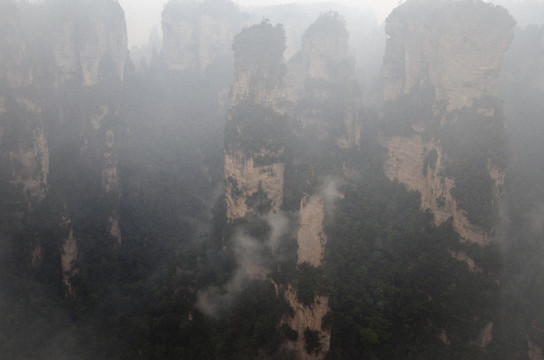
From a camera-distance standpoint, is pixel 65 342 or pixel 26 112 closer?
pixel 65 342

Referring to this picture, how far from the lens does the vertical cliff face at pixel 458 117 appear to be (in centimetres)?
2023

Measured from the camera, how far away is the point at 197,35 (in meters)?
51.3

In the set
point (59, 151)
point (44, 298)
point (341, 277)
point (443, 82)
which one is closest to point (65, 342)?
point (44, 298)

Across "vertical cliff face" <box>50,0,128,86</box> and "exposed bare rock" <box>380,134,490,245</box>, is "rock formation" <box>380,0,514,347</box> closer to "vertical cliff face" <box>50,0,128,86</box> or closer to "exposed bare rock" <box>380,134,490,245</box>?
"exposed bare rock" <box>380,134,490,245</box>

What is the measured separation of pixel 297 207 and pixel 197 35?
36728mm

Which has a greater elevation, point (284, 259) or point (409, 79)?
point (409, 79)

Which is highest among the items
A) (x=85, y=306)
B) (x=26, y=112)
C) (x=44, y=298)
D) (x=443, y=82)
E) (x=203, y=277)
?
(x=443, y=82)

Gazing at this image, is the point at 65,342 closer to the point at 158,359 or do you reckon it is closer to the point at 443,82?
the point at 158,359

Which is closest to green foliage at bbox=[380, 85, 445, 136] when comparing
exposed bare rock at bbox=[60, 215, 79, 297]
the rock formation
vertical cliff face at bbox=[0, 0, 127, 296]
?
the rock formation

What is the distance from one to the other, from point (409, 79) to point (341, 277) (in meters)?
15.4

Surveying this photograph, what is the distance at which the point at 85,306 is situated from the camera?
2388 cm

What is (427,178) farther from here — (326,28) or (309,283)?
(326,28)

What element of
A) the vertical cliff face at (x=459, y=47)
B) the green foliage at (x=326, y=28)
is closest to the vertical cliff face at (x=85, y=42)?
Result: the green foliage at (x=326, y=28)

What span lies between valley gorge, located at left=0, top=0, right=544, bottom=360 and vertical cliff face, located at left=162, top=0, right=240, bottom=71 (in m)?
13.4
